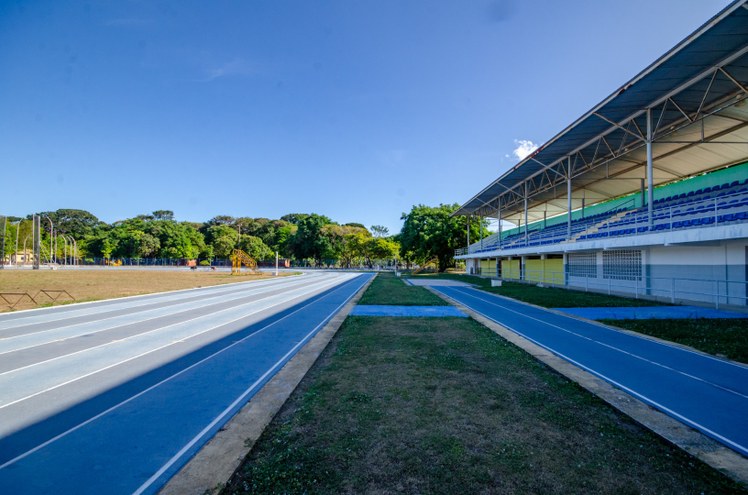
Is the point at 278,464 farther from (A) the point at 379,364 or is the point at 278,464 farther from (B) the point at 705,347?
(B) the point at 705,347

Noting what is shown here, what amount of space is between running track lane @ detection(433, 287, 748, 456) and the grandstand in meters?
7.71

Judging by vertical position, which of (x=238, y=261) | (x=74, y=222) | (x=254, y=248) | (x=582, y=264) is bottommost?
(x=238, y=261)

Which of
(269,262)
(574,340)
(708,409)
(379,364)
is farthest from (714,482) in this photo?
(269,262)

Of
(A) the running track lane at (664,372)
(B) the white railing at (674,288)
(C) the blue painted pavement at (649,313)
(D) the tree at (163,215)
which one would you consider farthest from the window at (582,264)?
(D) the tree at (163,215)

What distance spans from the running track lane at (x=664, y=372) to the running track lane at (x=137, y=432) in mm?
6367

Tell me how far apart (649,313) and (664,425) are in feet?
38.7

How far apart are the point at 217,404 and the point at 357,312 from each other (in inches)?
382

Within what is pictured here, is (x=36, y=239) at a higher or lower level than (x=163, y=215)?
lower

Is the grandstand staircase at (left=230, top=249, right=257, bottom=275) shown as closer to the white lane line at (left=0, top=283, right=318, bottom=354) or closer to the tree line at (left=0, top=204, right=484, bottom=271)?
the tree line at (left=0, top=204, right=484, bottom=271)

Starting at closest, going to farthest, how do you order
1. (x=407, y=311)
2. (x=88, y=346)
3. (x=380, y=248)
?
(x=88, y=346), (x=407, y=311), (x=380, y=248)

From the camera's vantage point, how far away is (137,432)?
4363 millimetres

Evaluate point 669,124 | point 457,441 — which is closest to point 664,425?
point 457,441

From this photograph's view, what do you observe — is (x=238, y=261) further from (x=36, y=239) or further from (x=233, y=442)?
(x=233, y=442)

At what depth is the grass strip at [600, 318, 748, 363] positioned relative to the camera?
8109 mm
